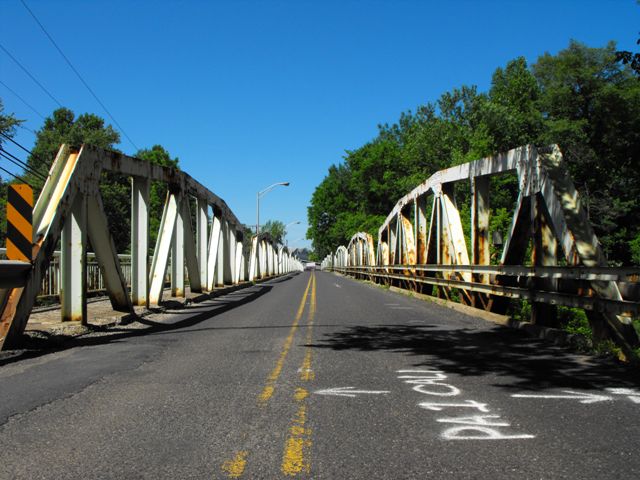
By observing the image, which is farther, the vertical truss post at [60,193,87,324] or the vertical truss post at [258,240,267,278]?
the vertical truss post at [258,240,267,278]

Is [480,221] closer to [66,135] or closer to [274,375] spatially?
[274,375]

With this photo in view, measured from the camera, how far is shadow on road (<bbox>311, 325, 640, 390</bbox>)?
6.65 metres

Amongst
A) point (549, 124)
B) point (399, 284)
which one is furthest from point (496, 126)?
point (399, 284)

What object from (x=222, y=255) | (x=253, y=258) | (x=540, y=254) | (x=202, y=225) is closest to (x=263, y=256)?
(x=253, y=258)

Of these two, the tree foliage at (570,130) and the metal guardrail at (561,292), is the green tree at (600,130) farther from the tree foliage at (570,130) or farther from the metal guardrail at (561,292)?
the metal guardrail at (561,292)

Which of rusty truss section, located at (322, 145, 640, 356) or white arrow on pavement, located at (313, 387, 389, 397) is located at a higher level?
rusty truss section, located at (322, 145, 640, 356)

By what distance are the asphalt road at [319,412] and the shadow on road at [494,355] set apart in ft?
0.13

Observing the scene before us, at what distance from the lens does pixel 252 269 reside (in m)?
41.0

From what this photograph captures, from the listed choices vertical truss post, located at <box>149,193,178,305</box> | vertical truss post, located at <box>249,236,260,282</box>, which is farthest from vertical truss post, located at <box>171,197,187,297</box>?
vertical truss post, located at <box>249,236,260,282</box>

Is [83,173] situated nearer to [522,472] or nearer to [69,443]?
[69,443]

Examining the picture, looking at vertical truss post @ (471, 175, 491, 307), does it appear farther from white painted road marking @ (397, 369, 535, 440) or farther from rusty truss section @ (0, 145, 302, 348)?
rusty truss section @ (0, 145, 302, 348)

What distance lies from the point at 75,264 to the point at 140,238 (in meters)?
3.29

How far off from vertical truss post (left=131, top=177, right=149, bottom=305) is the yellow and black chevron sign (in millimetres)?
4997

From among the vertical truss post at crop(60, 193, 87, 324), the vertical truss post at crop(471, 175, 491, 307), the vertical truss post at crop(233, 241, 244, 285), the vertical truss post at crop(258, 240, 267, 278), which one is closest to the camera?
the vertical truss post at crop(60, 193, 87, 324)
